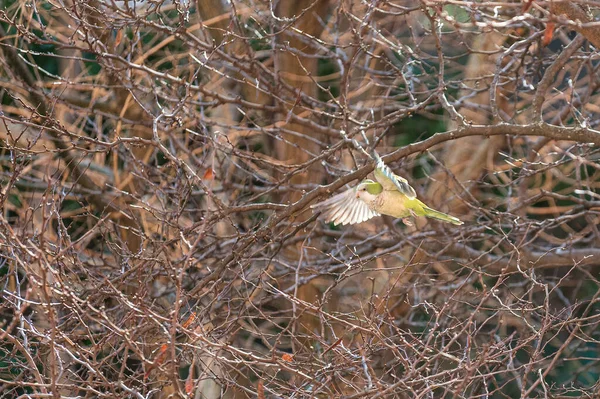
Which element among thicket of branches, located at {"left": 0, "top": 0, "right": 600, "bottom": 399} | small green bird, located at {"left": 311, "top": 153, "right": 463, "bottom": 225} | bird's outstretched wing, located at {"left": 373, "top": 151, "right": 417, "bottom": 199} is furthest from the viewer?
small green bird, located at {"left": 311, "top": 153, "right": 463, "bottom": 225}

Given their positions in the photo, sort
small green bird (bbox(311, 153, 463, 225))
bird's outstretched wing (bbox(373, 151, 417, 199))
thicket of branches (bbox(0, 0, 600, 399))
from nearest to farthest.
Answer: thicket of branches (bbox(0, 0, 600, 399)) → bird's outstretched wing (bbox(373, 151, 417, 199)) → small green bird (bbox(311, 153, 463, 225))

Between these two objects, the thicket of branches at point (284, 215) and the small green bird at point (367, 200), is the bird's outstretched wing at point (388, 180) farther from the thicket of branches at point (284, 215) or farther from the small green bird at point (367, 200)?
the thicket of branches at point (284, 215)

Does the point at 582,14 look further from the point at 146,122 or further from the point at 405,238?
the point at 146,122

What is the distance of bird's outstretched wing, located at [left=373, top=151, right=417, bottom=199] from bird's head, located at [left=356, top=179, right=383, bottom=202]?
0.04m

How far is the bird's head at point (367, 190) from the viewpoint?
4.30 meters

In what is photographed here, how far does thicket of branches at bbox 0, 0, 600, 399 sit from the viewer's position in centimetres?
371

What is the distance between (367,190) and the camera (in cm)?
432

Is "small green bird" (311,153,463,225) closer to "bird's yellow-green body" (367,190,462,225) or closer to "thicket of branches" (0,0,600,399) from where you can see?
"bird's yellow-green body" (367,190,462,225)

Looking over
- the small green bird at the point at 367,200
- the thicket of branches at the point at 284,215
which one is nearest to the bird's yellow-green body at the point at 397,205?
the small green bird at the point at 367,200

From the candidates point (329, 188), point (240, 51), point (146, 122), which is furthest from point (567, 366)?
point (329, 188)

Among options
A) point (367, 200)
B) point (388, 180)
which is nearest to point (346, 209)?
point (367, 200)

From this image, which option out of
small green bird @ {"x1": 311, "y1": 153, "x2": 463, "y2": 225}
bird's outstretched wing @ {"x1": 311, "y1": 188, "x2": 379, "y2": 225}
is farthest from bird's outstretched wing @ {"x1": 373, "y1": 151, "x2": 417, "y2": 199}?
bird's outstretched wing @ {"x1": 311, "y1": 188, "x2": 379, "y2": 225}

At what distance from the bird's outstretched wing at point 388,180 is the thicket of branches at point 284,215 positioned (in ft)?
0.57

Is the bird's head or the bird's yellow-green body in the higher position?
the bird's head
